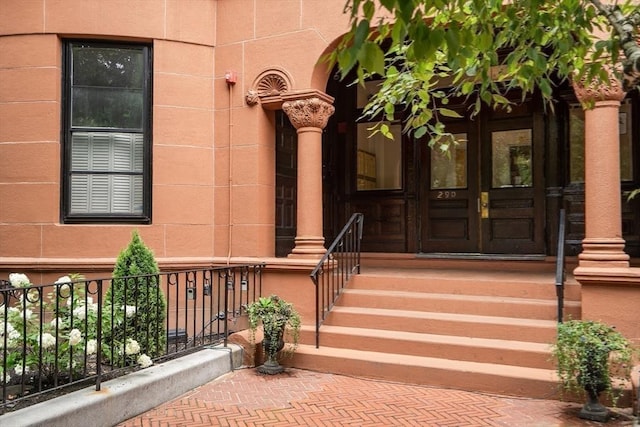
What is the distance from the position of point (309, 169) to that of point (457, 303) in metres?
2.56

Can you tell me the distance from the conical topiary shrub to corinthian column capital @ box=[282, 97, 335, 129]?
8.84ft

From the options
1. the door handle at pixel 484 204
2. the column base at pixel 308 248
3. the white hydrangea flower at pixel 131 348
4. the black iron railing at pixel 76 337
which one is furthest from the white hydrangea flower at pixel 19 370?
the door handle at pixel 484 204

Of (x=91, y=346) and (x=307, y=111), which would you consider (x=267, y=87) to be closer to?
(x=307, y=111)

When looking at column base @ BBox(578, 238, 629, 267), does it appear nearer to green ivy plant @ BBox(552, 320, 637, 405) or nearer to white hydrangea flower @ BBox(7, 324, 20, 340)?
green ivy plant @ BBox(552, 320, 637, 405)

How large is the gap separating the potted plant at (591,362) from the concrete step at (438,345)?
536mm

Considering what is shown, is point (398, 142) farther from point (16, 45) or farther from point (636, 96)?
point (16, 45)

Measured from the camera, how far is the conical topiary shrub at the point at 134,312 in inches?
191

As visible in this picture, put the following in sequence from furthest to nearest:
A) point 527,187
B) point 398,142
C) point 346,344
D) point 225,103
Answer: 1. point 398,142
2. point 527,187
3. point 225,103
4. point 346,344

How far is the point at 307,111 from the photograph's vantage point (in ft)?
23.4

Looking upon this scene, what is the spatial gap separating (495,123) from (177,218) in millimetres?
5280

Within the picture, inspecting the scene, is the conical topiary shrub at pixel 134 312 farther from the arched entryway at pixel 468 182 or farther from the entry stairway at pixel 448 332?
the arched entryway at pixel 468 182

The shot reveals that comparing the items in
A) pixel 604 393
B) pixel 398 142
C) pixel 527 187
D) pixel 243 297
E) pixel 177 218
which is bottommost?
pixel 604 393

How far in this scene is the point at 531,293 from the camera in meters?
6.38

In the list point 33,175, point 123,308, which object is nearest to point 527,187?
point 123,308
